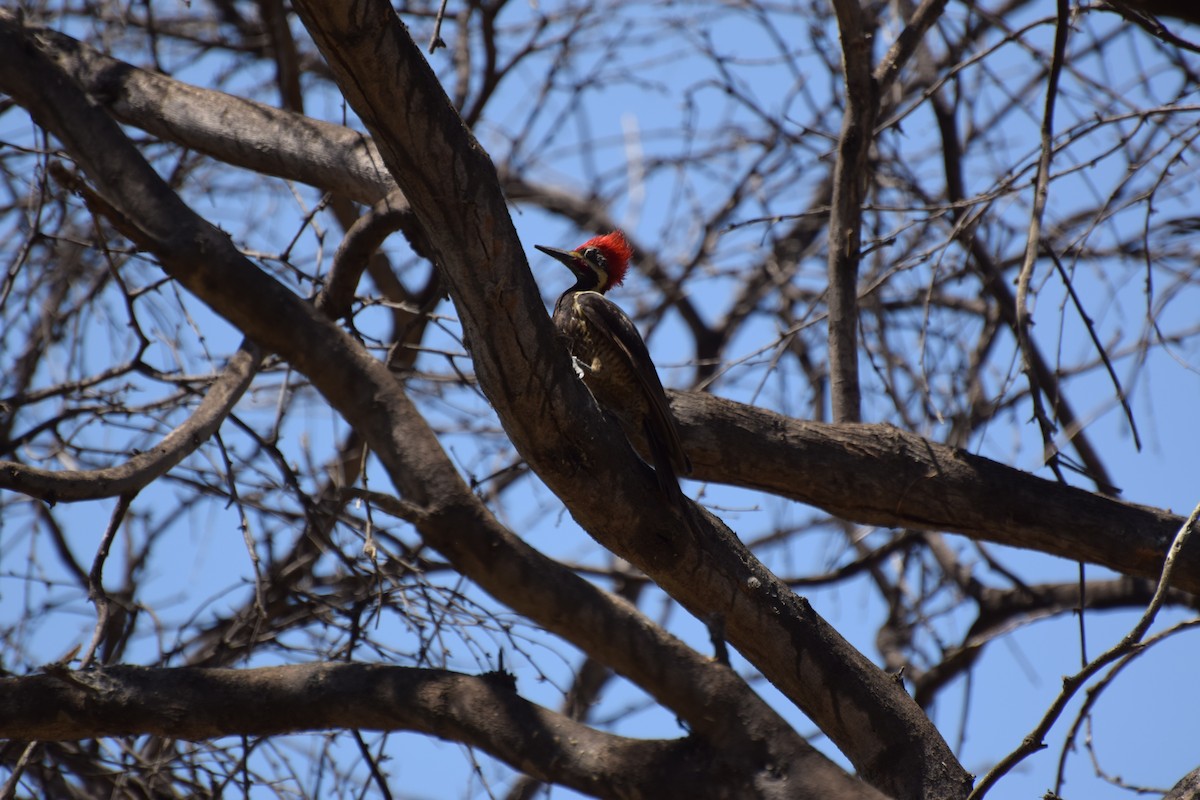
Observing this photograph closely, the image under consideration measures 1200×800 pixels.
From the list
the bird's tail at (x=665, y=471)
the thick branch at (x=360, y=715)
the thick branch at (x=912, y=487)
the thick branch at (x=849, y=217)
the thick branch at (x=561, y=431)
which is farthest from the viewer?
the thick branch at (x=849, y=217)

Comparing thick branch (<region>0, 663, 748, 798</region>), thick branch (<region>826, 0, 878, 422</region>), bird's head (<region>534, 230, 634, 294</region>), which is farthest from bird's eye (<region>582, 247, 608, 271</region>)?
thick branch (<region>0, 663, 748, 798</region>)

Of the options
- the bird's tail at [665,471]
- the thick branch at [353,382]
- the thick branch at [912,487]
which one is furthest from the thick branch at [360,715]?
the thick branch at [912,487]

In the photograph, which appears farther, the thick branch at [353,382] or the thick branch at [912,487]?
the thick branch at [912,487]

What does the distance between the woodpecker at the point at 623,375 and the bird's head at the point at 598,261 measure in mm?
226

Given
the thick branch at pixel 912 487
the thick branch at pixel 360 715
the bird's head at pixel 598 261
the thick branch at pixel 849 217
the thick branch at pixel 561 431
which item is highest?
the bird's head at pixel 598 261

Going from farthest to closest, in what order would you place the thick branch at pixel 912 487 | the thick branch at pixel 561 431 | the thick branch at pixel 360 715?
1. the thick branch at pixel 912 487
2. the thick branch at pixel 360 715
3. the thick branch at pixel 561 431

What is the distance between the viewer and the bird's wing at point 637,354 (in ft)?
10.9

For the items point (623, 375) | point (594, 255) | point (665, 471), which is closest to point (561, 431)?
point (665, 471)

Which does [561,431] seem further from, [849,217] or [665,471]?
[849,217]

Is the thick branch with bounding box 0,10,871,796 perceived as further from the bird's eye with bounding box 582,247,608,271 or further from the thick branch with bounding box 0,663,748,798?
the bird's eye with bounding box 582,247,608,271

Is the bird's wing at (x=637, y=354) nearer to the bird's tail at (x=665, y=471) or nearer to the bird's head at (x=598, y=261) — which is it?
the bird's tail at (x=665, y=471)

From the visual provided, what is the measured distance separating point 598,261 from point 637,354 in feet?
5.00

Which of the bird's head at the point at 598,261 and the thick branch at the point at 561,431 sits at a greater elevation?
the bird's head at the point at 598,261

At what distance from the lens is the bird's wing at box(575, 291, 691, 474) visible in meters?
3.31
